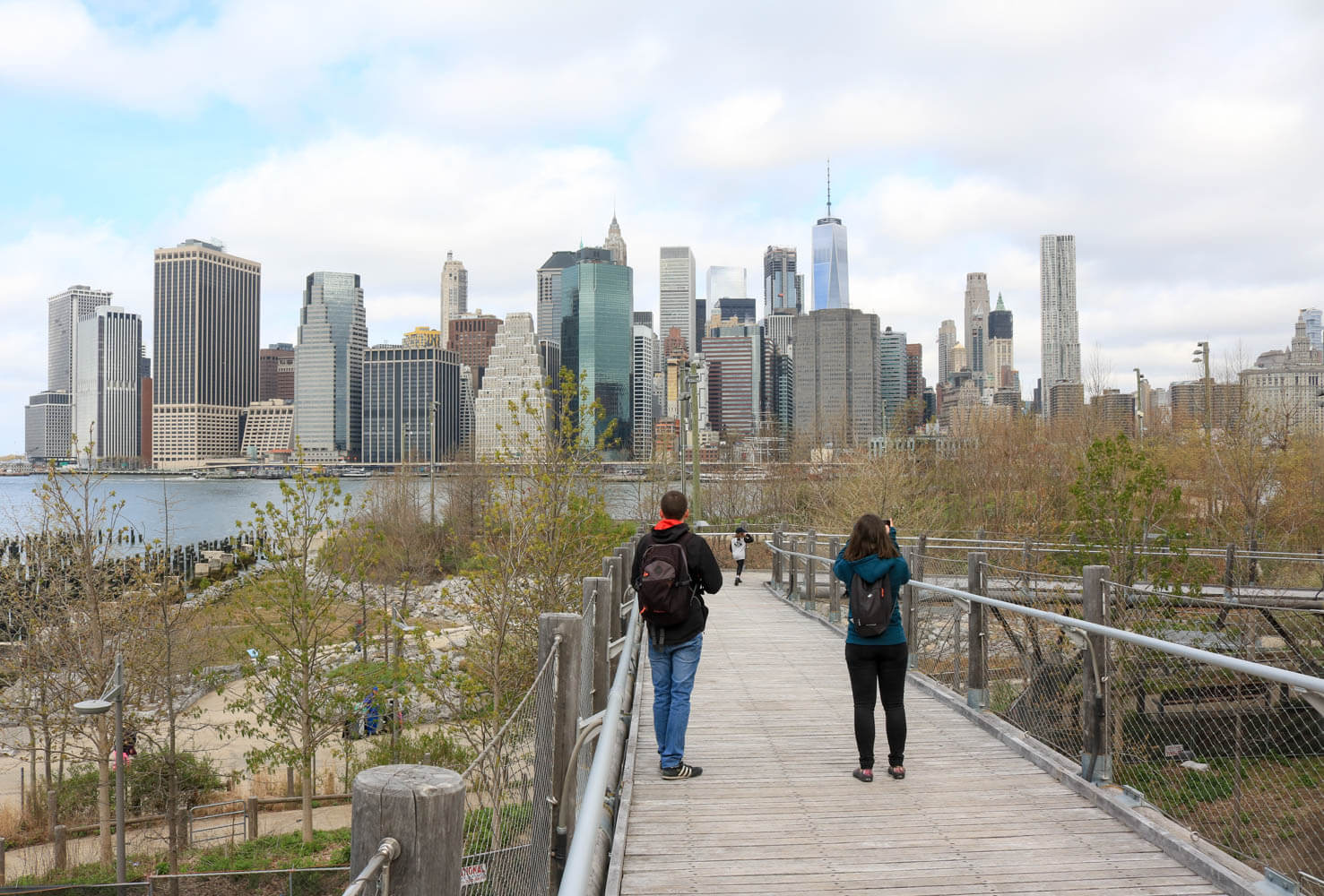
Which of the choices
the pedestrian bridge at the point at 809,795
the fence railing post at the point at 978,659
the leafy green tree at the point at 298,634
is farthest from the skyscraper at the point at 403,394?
the fence railing post at the point at 978,659

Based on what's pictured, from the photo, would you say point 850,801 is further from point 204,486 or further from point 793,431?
point 204,486

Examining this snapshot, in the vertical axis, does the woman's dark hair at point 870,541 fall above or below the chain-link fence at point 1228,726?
above

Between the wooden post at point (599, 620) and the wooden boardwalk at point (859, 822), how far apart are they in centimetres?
68

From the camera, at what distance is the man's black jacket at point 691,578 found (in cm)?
622


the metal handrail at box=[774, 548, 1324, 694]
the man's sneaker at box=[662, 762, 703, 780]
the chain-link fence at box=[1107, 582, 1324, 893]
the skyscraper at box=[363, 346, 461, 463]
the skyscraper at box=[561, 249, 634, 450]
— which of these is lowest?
the chain-link fence at box=[1107, 582, 1324, 893]

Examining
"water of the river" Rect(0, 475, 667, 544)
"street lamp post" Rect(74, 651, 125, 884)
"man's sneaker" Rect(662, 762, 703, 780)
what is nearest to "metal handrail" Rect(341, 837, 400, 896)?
"man's sneaker" Rect(662, 762, 703, 780)

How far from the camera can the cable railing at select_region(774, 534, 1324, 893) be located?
5859mm

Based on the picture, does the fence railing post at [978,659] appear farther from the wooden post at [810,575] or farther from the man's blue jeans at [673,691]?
the wooden post at [810,575]

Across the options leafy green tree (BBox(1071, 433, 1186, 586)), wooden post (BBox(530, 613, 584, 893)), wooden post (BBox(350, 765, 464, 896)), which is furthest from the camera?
leafy green tree (BBox(1071, 433, 1186, 586))

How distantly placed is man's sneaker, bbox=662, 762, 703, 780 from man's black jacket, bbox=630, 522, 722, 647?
0.84 m

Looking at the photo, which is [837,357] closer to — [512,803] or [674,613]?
[674,613]

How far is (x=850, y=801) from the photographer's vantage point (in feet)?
18.4

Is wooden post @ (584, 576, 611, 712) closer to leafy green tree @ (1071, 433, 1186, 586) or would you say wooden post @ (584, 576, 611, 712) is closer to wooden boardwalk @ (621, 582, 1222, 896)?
wooden boardwalk @ (621, 582, 1222, 896)

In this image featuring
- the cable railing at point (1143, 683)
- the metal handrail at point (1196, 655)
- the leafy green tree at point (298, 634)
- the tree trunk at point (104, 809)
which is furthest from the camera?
the leafy green tree at point (298, 634)
